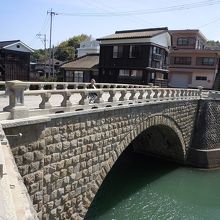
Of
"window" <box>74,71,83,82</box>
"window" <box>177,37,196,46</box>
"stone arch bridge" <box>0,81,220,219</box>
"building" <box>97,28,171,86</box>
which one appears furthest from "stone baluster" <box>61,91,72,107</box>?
"window" <box>177,37,196,46</box>

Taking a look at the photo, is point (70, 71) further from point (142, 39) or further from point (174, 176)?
point (174, 176)

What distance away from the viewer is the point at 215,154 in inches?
998

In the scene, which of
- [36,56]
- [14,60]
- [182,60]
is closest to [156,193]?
[14,60]

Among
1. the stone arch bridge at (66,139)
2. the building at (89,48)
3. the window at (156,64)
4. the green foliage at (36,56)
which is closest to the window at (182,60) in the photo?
the window at (156,64)

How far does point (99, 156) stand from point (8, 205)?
8.95m

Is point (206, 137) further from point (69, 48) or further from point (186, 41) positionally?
point (69, 48)

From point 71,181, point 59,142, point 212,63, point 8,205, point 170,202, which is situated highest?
point 212,63

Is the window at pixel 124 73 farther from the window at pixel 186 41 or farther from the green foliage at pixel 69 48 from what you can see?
the green foliage at pixel 69 48

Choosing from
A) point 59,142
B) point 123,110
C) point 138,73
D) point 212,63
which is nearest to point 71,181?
point 59,142

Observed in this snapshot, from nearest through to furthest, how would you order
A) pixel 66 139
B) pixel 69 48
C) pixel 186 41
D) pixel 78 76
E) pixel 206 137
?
pixel 66 139 → pixel 206 137 → pixel 78 76 → pixel 186 41 → pixel 69 48

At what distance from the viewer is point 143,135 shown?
2605 centimetres

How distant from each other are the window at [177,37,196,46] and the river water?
110 ft

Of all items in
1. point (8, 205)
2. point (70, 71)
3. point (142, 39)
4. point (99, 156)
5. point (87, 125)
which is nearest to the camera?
point (8, 205)

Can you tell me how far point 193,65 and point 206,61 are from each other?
80.3 inches
